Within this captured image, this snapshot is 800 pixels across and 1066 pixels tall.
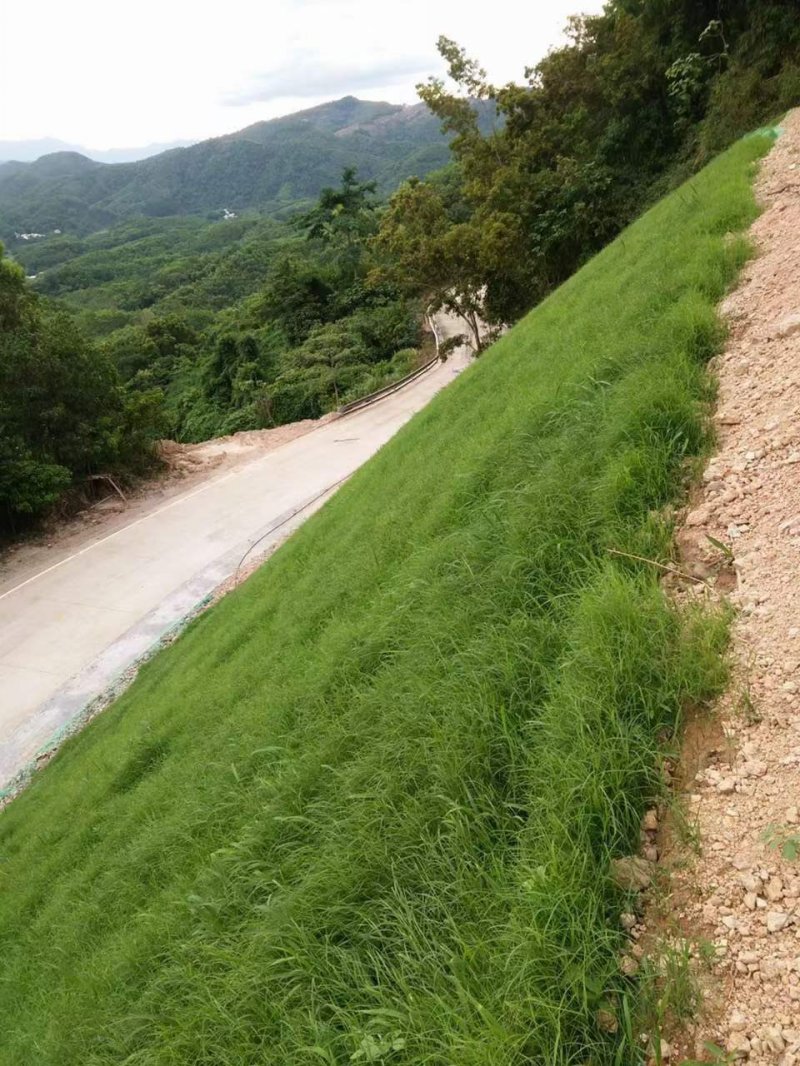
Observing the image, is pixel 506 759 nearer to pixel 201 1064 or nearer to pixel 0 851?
pixel 201 1064

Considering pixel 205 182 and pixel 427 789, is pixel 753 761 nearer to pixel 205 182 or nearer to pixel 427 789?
pixel 427 789

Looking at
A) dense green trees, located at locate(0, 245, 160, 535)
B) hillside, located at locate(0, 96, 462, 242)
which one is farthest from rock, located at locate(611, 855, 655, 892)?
hillside, located at locate(0, 96, 462, 242)

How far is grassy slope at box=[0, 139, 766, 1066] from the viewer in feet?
6.48

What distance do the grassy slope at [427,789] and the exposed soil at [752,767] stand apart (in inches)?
6.7

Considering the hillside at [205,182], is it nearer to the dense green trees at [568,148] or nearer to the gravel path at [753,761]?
the dense green trees at [568,148]

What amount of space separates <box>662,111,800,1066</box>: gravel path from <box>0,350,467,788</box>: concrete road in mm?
8976

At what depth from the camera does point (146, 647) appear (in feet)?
33.9

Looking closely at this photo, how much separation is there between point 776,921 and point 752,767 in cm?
45

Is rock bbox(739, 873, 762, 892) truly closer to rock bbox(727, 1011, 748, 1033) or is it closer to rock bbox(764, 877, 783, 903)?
rock bbox(764, 877, 783, 903)

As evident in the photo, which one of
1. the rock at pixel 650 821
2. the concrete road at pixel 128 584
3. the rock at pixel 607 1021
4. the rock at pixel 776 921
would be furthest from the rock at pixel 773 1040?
the concrete road at pixel 128 584

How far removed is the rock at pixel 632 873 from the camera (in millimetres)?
1905

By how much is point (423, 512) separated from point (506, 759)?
3044 mm

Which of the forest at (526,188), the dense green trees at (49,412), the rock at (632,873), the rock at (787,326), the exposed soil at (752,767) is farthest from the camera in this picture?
the dense green trees at (49,412)

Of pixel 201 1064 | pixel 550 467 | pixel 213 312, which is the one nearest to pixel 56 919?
pixel 201 1064
